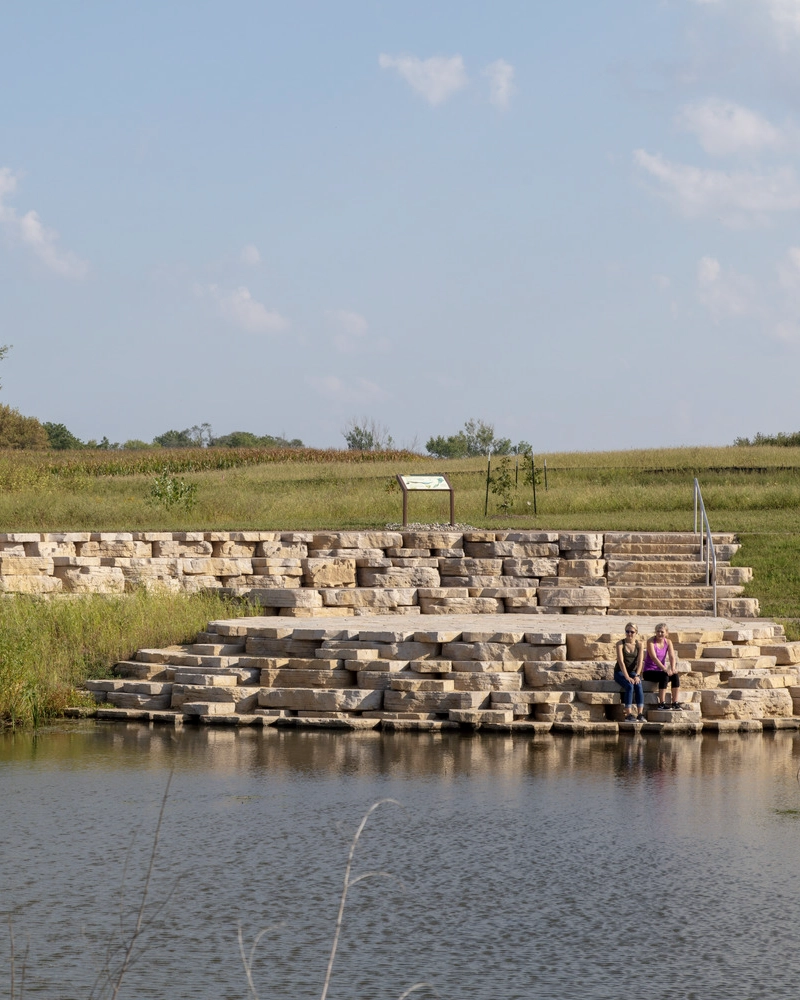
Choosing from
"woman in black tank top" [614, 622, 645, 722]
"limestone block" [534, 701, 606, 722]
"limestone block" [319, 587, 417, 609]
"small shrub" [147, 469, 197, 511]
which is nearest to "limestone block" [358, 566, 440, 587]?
"limestone block" [319, 587, 417, 609]

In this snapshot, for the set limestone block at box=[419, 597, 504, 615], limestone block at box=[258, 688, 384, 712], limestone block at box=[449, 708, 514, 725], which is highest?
limestone block at box=[419, 597, 504, 615]

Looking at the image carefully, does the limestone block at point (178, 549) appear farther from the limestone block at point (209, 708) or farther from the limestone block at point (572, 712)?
the limestone block at point (572, 712)

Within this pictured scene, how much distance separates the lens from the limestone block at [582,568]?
1898 cm

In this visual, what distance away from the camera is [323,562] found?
62.7 ft

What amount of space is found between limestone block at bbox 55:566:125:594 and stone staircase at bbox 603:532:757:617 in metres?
7.03

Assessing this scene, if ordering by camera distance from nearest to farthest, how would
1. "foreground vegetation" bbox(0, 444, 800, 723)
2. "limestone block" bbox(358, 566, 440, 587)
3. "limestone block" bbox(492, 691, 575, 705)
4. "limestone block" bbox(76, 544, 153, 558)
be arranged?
"limestone block" bbox(492, 691, 575, 705)
"foreground vegetation" bbox(0, 444, 800, 723)
"limestone block" bbox(358, 566, 440, 587)
"limestone block" bbox(76, 544, 153, 558)

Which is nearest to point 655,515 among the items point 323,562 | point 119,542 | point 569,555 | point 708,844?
point 569,555

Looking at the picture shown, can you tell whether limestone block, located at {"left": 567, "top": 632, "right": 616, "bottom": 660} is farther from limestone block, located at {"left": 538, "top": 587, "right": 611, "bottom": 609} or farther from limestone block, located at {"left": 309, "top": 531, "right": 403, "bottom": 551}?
limestone block, located at {"left": 309, "top": 531, "right": 403, "bottom": 551}

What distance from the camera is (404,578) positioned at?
1875 cm

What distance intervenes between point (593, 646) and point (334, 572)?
640 cm

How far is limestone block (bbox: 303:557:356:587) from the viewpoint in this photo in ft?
62.6

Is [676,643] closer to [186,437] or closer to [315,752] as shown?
[315,752]

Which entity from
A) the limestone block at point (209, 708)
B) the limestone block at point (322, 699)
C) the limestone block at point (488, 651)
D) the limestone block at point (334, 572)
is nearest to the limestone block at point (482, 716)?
the limestone block at point (488, 651)

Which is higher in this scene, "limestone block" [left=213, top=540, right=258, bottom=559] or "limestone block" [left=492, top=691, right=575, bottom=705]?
"limestone block" [left=213, top=540, right=258, bottom=559]
